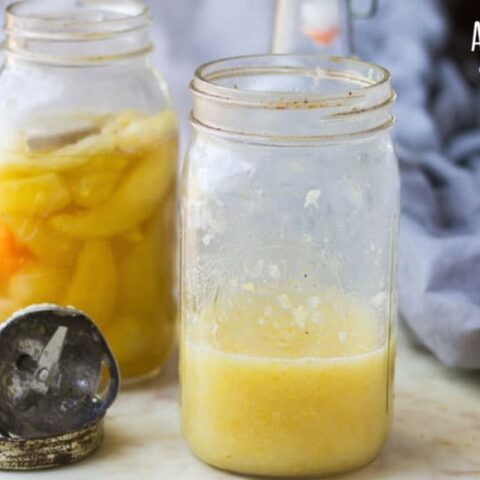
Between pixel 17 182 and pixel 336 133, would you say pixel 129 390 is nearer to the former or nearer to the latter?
pixel 17 182

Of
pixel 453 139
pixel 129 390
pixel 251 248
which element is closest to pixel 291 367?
pixel 251 248

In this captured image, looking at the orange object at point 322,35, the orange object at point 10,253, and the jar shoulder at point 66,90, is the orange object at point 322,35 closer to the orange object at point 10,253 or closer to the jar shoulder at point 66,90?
the jar shoulder at point 66,90

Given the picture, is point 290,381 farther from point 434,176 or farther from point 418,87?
point 418,87

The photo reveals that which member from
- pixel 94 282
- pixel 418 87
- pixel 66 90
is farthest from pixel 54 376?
pixel 418 87

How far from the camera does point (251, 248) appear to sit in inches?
32.3

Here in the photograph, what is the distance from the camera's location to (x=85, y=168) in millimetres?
943

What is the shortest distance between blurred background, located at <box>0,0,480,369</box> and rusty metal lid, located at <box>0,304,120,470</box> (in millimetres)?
261

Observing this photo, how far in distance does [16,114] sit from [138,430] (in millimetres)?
239

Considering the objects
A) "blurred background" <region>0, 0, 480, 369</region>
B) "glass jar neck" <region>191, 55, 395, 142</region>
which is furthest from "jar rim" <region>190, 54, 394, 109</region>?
"blurred background" <region>0, 0, 480, 369</region>

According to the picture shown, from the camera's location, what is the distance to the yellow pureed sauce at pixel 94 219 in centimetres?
94

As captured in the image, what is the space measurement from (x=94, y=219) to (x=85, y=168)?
0.04 metres

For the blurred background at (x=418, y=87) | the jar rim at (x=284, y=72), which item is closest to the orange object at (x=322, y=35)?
the blurred background at (x=418, y=87)

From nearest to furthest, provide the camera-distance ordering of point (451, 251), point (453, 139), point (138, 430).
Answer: point (138, 430)
point (451, 251)
point (453, 139)

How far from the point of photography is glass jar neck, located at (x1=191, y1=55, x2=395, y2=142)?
789mm
